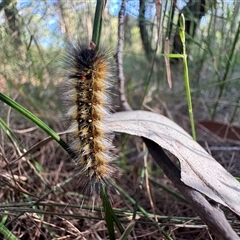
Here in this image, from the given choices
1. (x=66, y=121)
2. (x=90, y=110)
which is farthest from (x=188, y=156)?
(x=66, y=121)

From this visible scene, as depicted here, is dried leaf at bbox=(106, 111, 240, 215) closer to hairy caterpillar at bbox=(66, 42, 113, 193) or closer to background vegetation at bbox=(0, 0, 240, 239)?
hairy caterpillar at bbox=(66, 42, 113, 193)

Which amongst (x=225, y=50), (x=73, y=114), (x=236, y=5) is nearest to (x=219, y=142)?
(x=225, y=50)

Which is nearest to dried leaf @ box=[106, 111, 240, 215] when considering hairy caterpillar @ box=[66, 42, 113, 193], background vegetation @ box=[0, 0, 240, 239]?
hairy caterpillar @ box=[66, 42, 113, 193]

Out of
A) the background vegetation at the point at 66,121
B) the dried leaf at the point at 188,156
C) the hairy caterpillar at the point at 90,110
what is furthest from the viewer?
the background vegetation at the point at 66,121

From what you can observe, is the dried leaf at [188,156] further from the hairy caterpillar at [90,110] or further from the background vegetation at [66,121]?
the background vegetation at [66,121]

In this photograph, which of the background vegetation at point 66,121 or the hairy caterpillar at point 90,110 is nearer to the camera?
the hairy caterpillar at point 90,110

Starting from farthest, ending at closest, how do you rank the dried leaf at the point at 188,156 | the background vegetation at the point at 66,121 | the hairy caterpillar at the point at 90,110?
1. the background vegetation at the point at 66,121
2. the hairy caterpillar at the point at 90,110
3. the dried leaf at the point at 188,156

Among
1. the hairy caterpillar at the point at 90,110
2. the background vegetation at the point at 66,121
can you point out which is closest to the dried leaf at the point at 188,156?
the hairy caterpillar at the point at 90,110
